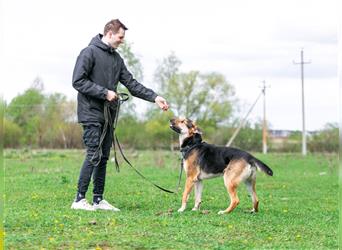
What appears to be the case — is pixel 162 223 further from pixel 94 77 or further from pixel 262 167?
pixel 94 77

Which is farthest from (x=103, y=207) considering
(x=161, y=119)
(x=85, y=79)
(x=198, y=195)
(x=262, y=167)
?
(x=161, y=119)

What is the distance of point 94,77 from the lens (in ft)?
31.6

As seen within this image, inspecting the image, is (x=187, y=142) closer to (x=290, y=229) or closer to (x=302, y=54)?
(x=290, y=229)

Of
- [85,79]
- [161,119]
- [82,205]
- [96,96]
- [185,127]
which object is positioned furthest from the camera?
[161,119]

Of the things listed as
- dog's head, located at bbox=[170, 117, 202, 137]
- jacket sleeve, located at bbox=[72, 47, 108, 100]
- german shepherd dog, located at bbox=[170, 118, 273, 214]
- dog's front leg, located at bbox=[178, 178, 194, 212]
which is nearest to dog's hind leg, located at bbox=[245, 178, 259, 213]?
german shepherd dog, located at bbox=[170, 118, 273, 214]

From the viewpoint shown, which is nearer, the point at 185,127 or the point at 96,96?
the point at 96,96

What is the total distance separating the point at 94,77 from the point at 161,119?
45.0 m

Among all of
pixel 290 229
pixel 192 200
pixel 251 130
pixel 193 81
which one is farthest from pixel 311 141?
pixel 290 229

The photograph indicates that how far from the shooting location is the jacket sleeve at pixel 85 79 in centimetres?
928

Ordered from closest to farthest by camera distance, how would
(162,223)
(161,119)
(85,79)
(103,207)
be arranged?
(162,223) < (85,79) < (103,207) < (161,119)

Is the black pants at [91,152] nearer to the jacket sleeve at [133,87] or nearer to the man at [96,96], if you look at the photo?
the man at [96,96]

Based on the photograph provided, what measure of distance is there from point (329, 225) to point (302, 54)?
1886 inches

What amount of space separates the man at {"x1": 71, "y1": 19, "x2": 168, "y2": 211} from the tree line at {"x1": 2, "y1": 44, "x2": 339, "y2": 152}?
3608 cm

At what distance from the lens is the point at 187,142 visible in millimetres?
10492
